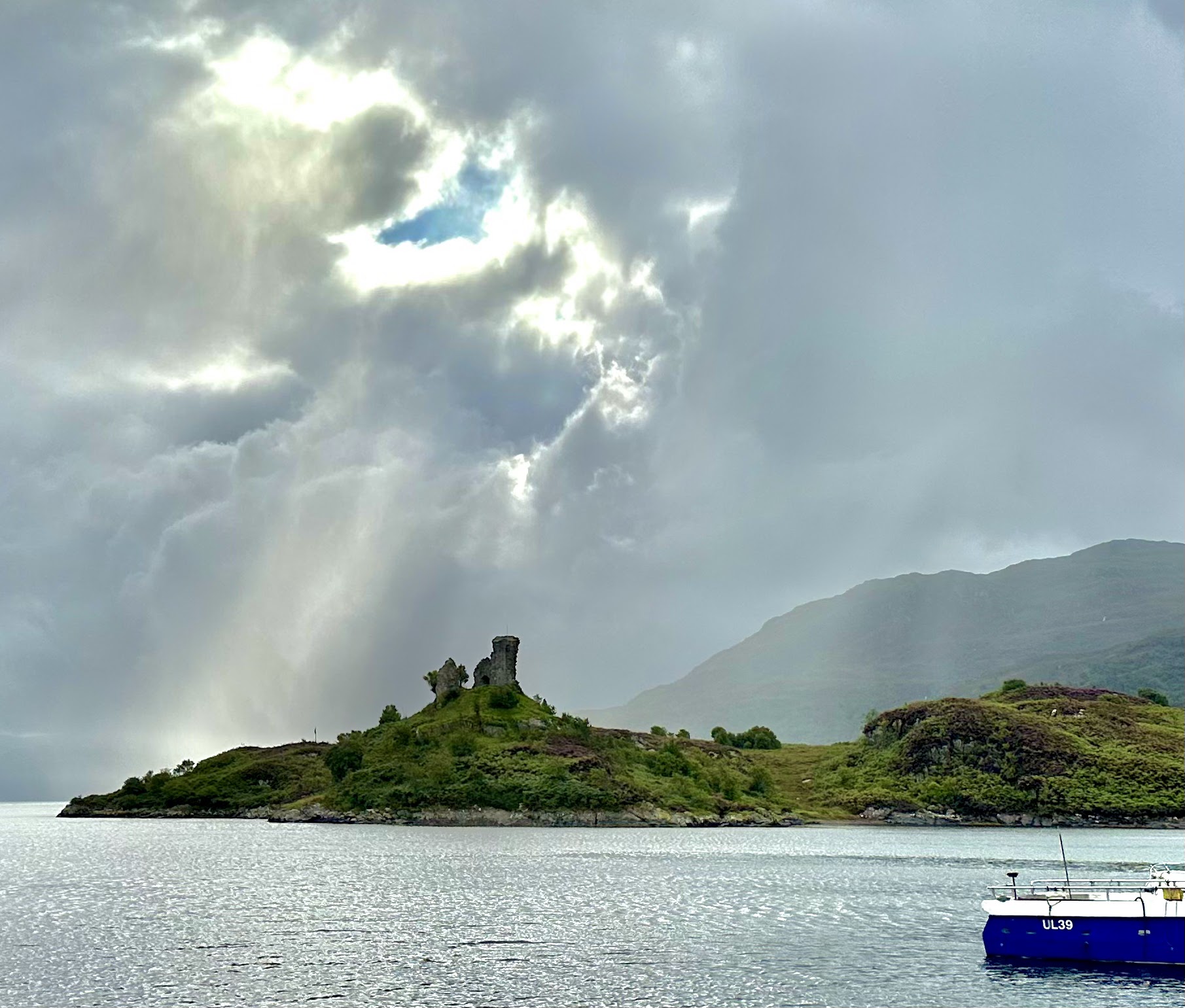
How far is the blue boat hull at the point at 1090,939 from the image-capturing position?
7862cm

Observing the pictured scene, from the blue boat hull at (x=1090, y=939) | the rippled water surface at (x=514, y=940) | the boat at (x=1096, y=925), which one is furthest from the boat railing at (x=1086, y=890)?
the rippled water surface at (x=514, y=940)

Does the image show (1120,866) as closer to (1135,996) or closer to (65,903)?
(1135,996)

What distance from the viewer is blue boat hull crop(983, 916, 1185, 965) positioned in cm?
7862

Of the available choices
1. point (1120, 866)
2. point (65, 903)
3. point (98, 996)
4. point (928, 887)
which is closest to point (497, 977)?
point (98, 996)

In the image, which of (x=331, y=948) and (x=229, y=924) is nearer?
(x=331, y=948)

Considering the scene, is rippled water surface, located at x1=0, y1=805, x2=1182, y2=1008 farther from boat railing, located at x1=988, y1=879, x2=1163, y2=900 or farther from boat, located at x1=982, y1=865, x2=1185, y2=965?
boat railing, located at x1=988, y1=879, x2=1163, y2=900

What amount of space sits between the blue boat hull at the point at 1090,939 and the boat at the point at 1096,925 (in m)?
0.05

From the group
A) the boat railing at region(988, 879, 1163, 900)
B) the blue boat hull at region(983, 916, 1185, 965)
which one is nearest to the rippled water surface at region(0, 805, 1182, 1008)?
the blue boat hull at region(983, 916, 1185, 965)

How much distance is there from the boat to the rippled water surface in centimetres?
183

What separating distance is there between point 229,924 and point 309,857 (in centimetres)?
8489

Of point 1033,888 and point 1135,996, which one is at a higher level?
point 1033,888

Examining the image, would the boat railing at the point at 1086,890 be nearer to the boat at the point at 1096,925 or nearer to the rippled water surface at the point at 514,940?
the boat at the point at 1096,925

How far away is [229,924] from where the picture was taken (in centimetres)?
9938

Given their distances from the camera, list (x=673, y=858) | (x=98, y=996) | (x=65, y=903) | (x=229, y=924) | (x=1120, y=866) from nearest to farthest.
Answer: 1. (x=98, y=996)
2. (x=229, y=924)
3. (x=65, y=903)
4. (x=1120, y=866)
5. (x=673, y=858)
